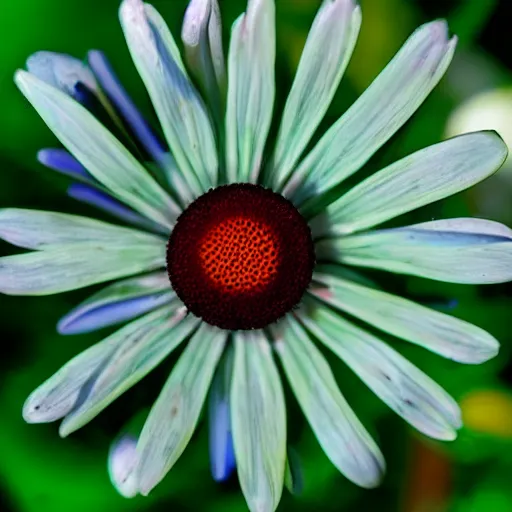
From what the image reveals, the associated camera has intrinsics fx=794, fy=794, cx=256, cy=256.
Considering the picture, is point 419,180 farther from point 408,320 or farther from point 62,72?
point 62,72

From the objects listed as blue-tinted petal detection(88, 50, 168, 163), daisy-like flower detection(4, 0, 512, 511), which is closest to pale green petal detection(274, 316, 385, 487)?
daisy-like flower detection(4, 0, 512, 511)

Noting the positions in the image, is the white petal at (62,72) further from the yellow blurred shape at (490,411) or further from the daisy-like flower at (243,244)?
the yellow blurred shape at (490,411)

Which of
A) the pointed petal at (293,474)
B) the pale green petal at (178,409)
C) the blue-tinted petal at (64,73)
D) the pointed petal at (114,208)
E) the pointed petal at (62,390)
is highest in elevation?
the blue-tinted petal at (64,73)

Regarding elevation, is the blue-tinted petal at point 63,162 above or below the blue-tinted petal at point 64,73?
below

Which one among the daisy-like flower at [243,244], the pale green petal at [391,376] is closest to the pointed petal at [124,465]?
the daisy-like flower at [243,244]

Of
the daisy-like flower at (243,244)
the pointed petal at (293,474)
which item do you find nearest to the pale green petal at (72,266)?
the daisy-like flower at (243,244)
